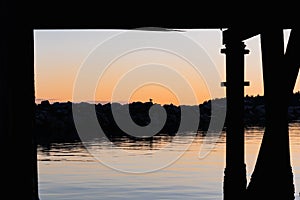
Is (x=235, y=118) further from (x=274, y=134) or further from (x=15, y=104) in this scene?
(x=15, y=104)

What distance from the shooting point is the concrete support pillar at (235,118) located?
10469 millimetres

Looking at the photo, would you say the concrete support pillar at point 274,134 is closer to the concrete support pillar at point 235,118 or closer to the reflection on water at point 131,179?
the concrete support pillar at point 235,118

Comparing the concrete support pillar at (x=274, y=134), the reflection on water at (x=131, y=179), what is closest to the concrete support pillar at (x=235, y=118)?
the concrete support pillar at (x=274, y=134)

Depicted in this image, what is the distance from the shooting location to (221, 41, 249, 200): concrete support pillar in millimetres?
10469

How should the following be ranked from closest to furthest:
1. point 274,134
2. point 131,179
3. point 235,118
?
point 274,134 → point 235,118 → point 131,179

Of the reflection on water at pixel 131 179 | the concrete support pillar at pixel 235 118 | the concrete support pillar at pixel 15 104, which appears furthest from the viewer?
the reflection on water at pixel 131 179

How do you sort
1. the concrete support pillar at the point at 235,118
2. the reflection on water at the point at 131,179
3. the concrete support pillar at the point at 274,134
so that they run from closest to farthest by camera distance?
the concrete support pillar at the point at 274,134 < the concrete support pillar at the point at 235,118 < the reflection on water at the point at 131,179

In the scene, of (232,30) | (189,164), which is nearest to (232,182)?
(232,30)

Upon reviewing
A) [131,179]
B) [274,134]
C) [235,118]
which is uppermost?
[235,118]

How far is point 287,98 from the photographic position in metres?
6.27

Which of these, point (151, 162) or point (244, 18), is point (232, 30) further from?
point (151, 162)

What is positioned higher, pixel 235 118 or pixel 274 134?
pixel 235 118

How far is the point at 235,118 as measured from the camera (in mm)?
10656


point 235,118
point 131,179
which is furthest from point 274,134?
point 131,179
